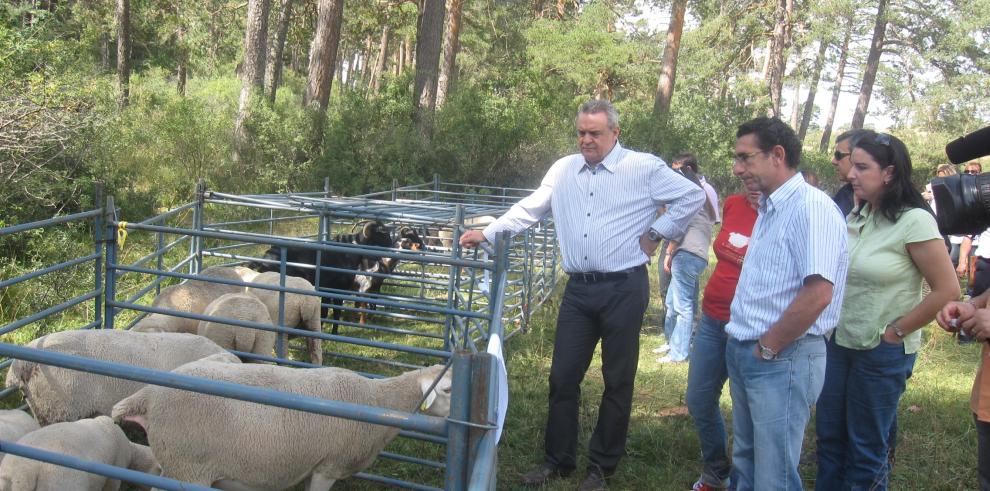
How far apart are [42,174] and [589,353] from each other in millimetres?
9058

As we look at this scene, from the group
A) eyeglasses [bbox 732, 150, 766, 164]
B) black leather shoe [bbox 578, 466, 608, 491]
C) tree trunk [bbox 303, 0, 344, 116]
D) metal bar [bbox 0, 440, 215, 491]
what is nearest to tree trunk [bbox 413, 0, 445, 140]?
tree trunk [bbox 303, 0, 344, 116]

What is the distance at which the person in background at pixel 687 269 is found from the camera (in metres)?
7.32

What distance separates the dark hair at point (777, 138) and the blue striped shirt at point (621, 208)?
3.89ft

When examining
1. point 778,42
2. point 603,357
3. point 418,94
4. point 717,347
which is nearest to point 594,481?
point 603,357

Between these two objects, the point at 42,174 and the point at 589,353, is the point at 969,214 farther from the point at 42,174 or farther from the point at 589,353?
the point at 42,174

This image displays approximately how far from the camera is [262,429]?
3469 millimetres

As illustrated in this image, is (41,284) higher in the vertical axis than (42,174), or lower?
lower

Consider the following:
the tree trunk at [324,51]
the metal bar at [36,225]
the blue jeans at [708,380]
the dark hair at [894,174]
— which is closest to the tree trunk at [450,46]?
the tree trunk at [324,51]

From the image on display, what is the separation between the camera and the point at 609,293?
14.6 ft

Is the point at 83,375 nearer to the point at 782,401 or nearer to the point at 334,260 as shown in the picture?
the point at 782,401

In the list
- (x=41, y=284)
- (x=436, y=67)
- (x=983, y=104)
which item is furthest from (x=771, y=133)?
(x=983, y=104)

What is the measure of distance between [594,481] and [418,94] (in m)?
14.1

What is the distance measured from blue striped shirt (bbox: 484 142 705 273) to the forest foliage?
752 cm

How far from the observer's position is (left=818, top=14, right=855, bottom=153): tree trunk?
3133 cm
